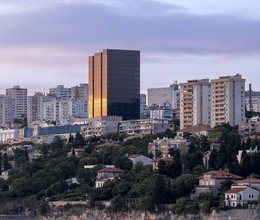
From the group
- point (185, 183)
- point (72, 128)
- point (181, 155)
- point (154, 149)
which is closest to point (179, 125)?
point (72, 128)

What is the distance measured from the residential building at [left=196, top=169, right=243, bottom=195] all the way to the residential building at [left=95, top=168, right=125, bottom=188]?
23.0 ft

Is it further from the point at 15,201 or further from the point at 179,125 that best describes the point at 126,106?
the point at 15,201

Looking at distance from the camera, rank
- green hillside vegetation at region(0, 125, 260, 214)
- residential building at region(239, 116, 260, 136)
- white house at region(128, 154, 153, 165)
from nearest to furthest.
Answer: green hillside vegetation at region(0, 125, 260, 214) → white house at region(128, 154, 153, 165) → residential building at region(239, 116, 260, 136)

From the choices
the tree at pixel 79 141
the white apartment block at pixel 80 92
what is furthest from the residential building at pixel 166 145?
the white apartment block at pixel 80 92

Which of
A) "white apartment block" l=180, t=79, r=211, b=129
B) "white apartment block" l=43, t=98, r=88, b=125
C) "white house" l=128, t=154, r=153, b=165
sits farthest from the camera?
"white apartment block" l=43, t=98, r=88, b=125

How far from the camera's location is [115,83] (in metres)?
118

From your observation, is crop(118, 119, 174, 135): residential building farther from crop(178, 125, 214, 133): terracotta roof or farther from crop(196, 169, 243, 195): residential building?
crop(196, 169, 243, 195): residential building

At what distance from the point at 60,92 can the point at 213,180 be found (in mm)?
87939

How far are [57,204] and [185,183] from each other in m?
8.29

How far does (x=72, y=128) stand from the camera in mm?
115000

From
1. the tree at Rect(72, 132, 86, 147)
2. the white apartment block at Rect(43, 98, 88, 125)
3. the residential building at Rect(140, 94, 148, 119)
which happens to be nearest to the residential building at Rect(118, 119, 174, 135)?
the tree at Rect(72, 132, 86, 147)

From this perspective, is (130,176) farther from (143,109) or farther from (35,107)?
(35,107)

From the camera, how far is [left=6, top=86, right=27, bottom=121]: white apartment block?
500 ft

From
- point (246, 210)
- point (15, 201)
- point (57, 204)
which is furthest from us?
point (15, 201)
